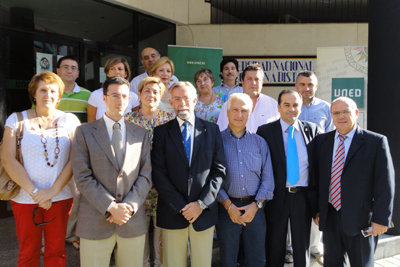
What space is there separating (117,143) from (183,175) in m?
0.59

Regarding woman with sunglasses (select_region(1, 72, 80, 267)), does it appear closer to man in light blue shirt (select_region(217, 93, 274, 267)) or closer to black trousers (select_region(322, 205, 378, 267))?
man in light blue shirt (select_region(217, 93, 274, 267))

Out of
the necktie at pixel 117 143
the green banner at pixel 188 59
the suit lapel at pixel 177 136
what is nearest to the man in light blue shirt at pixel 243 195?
the suit lapel at pixel 177 136

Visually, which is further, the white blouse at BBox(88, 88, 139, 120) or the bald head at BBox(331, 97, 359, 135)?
the white blouse at BBox(88, 88, 139, 120)

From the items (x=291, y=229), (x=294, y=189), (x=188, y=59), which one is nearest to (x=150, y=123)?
(x=294, y=189)

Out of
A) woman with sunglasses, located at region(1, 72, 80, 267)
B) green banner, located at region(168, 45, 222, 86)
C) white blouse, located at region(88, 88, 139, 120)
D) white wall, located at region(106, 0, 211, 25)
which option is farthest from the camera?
green banner, located at region(168, 45, 222, 86)

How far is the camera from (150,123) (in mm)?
3270

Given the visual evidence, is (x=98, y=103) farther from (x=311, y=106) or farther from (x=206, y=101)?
(x=311, y=106)

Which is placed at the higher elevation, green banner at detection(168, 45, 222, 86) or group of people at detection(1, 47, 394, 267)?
green banner at detection(168, 45, 222, 86)

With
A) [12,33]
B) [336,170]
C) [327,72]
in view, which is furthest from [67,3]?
[336,170]

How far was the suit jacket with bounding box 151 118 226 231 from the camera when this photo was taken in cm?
282

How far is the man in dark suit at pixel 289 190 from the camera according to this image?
3.17 m

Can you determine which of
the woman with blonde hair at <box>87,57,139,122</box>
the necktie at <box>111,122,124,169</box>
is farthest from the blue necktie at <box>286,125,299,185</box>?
the woman with blonde hair at <box>87,57,139,122</box>

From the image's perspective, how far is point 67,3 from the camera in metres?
6.12

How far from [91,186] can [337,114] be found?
214 centimetres
